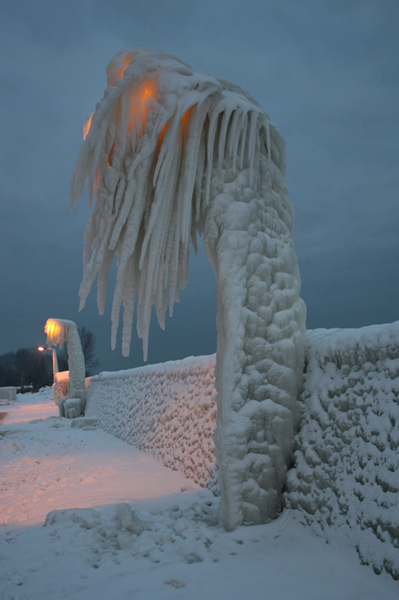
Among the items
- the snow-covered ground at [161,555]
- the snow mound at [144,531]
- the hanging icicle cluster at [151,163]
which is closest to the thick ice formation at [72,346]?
the snow-covered ground at [161,555]

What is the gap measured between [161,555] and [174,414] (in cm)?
280

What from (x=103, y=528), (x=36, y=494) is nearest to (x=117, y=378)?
(x=36, y=494)

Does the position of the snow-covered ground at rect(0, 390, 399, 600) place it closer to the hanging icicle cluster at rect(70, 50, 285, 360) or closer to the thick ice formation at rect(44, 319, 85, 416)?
the hanging icicle cluster at rect(70, 50, 285, 360)

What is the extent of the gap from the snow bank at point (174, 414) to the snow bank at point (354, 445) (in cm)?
152

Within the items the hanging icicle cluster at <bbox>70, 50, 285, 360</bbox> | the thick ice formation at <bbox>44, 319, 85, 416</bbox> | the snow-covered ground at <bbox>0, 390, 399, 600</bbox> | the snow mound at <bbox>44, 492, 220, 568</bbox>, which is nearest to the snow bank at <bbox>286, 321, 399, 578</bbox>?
the snow-covered ground at <bbox>0, 390, 399, 600</bbox>

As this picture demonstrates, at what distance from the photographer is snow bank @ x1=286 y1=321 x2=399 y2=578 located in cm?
201

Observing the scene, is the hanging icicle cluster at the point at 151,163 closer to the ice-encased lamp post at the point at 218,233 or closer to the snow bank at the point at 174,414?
the ice-encased lamp post at the point at 218,233

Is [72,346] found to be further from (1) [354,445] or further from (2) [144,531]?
(1) [354,445]

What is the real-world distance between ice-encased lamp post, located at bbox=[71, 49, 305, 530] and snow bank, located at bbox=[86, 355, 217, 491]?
1.36m

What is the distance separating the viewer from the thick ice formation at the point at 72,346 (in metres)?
12.4

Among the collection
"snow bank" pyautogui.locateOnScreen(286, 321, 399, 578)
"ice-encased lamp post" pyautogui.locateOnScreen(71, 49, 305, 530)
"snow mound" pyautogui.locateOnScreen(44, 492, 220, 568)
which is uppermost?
"ice-encased lamp post" pyautogui.locateOnScreen(71, 49, 305, 530)

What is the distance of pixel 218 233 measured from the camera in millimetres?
3033

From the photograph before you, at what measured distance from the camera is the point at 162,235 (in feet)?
9.86

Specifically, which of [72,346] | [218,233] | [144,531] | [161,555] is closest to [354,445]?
[161,555]
